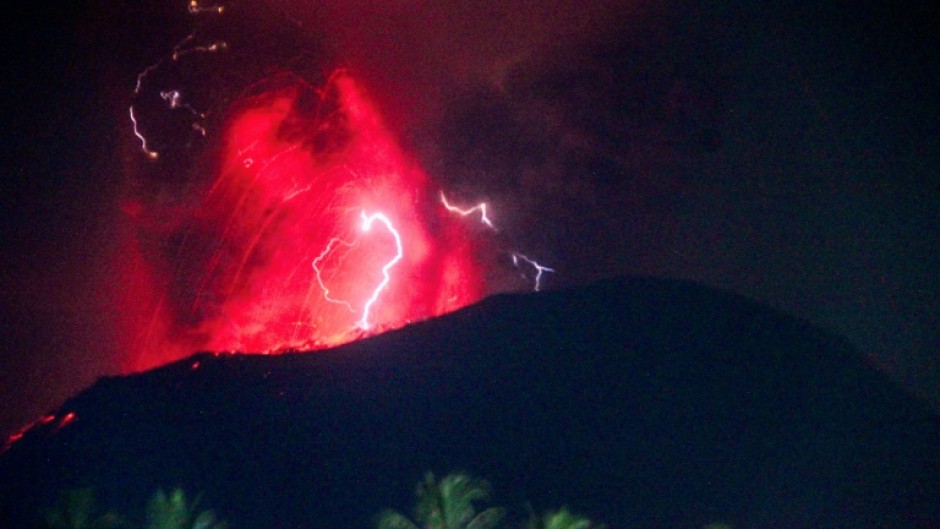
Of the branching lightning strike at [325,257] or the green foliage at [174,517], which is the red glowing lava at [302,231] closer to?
the branching lightning strike at [325,257]

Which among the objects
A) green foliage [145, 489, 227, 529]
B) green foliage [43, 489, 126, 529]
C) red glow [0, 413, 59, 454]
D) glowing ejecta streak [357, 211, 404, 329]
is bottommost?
green foliage [145, 489, 227, 529]

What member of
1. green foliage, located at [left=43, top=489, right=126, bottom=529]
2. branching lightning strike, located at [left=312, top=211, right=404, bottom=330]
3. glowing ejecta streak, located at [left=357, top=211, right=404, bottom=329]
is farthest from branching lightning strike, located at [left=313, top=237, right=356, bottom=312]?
green foliage, located at [left=43, top=489, right=126, bottom=529]

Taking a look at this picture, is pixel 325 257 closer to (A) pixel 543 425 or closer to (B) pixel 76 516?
(B) pixel 76 516

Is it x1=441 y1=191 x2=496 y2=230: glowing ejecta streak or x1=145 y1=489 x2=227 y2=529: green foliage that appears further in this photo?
x1=441 y1=191 x2=496 y2=230: glowing ejecta streak

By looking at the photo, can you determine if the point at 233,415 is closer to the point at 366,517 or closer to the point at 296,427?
the point at 296,427

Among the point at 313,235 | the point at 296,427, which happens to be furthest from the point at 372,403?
the point at 313,235

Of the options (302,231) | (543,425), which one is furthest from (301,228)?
(543,425)

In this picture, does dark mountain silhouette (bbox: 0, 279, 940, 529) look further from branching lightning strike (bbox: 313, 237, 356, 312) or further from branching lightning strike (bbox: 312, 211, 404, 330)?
branching lightning strike (bbox: 313, 237, 356, 312)
